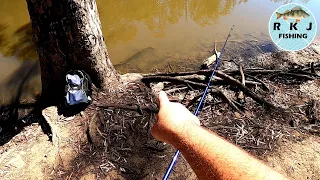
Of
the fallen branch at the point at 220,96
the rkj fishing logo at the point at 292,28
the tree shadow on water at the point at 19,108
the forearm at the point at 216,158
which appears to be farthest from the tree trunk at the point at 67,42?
the rkj fishing logo at the point at 292,28

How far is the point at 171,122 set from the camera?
183cm

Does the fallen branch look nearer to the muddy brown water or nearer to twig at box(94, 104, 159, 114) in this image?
twig at box(94, 104, 159, 114)

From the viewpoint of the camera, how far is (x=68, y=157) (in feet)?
9.37

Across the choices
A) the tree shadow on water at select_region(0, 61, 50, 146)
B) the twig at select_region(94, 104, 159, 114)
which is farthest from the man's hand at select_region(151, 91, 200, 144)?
the tree shadow on water at select_region(0, 61, 50, 146)

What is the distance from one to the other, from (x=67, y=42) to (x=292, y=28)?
520cm

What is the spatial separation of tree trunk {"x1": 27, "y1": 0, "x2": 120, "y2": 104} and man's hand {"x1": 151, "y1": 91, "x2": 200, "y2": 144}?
1.68 m

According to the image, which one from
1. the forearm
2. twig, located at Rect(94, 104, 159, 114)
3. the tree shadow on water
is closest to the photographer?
the forearm

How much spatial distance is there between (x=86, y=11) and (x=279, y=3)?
6.70m

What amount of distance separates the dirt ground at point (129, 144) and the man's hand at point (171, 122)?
104 centimetres

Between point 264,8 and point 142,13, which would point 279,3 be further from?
point 142,13

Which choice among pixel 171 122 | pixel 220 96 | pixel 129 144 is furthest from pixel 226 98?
pixel 171 122

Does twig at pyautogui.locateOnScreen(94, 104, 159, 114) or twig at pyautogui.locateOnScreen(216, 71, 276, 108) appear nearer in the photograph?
twig at pyautogui.locateOnScreen(94, 104, 159, 114)

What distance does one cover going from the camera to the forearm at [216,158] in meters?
1.38

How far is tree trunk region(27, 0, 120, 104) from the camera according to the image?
9.34ft
